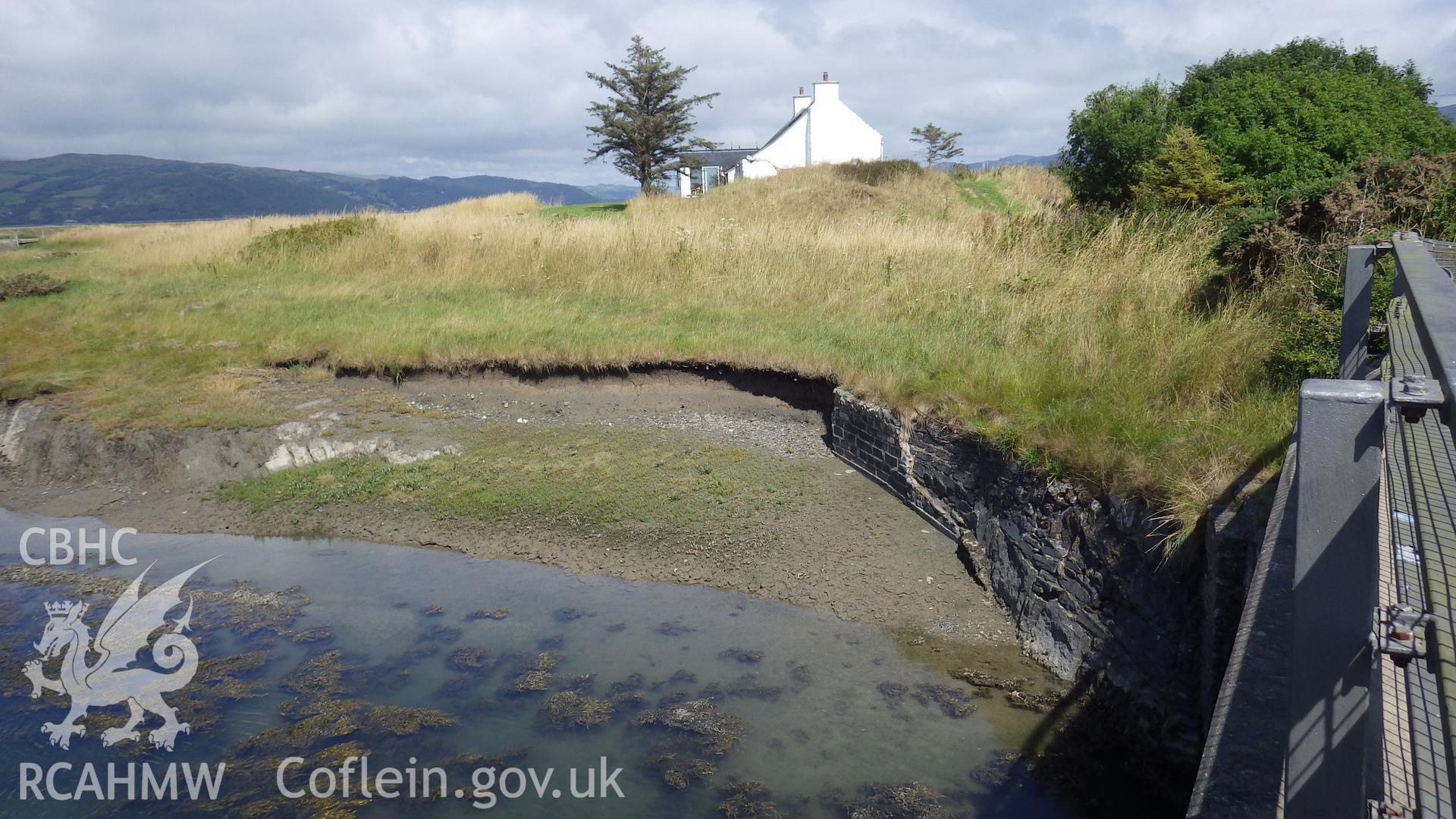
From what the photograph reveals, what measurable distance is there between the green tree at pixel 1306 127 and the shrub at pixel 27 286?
20832mm

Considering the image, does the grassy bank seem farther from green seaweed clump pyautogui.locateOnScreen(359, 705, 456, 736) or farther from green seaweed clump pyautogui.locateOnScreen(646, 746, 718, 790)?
green seaweed clump pyautogui.locateOnScreen(359, 705, 456, 736)

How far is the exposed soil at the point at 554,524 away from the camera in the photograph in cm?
723

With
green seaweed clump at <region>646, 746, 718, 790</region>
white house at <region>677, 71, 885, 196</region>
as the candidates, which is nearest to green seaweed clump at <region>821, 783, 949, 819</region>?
green seaweed clump at <region>646, 746, 718, 790</region>

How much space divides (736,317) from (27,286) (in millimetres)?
14329

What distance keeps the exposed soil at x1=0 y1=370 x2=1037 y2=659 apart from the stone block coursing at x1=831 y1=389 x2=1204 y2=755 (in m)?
0.31

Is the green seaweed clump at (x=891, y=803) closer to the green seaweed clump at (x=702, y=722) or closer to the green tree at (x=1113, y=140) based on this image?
the green seaweed clump at (x=702, y=722)

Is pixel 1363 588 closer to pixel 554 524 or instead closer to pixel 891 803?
pixel 891 803

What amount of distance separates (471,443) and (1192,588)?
7.87 metres

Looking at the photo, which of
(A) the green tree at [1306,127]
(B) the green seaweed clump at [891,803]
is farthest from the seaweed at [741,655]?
(A) the green tree at [1306,127]

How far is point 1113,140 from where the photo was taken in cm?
1777

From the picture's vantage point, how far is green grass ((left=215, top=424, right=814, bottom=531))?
8.40 m

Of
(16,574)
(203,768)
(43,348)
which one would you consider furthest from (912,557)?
(43,348)

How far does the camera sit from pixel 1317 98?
12.2 meters

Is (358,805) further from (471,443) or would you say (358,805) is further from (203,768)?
(471,443)
